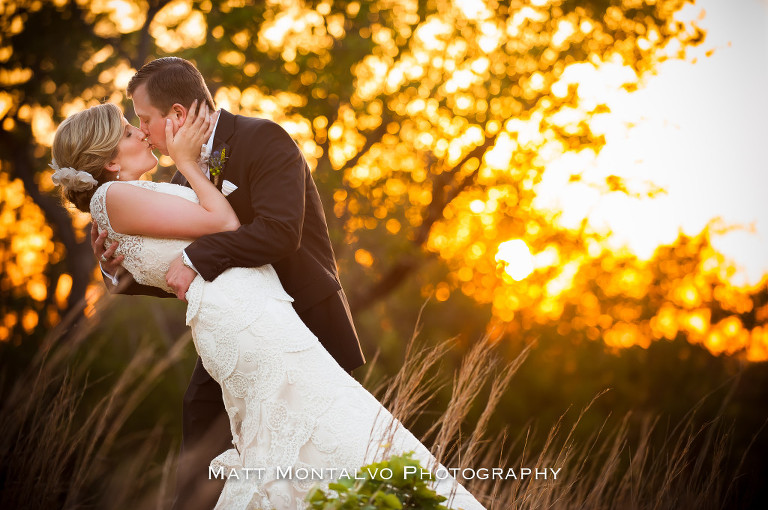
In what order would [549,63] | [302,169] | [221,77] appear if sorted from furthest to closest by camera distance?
[549,63]
[221,77]
[302,169]

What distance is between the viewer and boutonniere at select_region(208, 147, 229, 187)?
3.03 metres

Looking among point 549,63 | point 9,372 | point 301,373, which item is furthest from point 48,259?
point 301,373

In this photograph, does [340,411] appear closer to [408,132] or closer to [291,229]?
[291,229]

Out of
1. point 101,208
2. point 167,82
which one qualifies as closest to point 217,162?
point 167,82

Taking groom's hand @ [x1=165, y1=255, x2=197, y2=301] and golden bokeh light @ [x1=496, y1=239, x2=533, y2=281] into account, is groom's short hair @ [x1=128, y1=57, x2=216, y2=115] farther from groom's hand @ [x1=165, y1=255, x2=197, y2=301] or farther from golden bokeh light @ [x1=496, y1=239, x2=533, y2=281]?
golden bokeh light @ [x1=496, y1=239, x2=533, y2=281]

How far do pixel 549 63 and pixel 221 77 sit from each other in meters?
4.49

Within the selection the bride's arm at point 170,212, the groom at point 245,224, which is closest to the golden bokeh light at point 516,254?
the groom at point 245,224

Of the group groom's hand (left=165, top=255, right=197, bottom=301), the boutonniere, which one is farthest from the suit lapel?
groom's hand (left=165, top=255, right=197, bottom=301)

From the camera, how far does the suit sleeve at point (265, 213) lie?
8.87 feet

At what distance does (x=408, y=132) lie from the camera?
34.7 ft

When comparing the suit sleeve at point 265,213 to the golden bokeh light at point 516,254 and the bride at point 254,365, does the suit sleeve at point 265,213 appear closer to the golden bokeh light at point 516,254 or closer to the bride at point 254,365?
the bride at point 254,365

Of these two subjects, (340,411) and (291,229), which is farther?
(291,229)

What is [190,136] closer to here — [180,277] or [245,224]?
[245,224]

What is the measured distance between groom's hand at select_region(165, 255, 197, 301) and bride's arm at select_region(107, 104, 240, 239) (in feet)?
0.39
